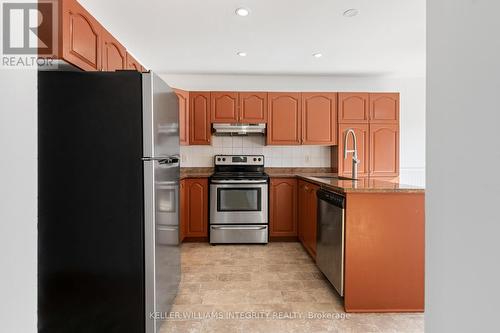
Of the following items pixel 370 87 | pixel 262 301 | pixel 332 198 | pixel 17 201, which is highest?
pixel 370 87

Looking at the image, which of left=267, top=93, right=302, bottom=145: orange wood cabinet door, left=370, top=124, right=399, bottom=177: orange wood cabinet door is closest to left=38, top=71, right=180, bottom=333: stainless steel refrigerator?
left=267, top=93, right=302, bottom=145: orange wood cabinet door

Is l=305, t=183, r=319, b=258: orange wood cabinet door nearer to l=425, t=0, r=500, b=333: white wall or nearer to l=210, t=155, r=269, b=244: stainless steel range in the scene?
l=210, t=155, r=269, b=244: stainless steel range

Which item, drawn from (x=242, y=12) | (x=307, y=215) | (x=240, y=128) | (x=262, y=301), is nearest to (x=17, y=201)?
(x=262, y=301)

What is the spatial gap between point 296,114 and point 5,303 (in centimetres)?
372

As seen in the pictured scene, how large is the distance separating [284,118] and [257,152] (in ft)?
2.30

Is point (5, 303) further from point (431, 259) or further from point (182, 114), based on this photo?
point (182, 114)

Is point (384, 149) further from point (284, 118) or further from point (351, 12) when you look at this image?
point (351, 12)

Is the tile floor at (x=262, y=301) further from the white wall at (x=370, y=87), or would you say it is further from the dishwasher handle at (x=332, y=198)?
the white wall at (x=370, y=87)

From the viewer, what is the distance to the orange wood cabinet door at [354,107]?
13.0ft

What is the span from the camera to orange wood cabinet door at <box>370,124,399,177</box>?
3.95 metres

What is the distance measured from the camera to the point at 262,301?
7.33ft

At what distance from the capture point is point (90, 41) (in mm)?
2078

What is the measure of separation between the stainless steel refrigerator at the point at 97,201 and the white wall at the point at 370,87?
270 centimetres

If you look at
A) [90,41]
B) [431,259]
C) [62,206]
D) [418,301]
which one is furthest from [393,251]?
[90,41]
